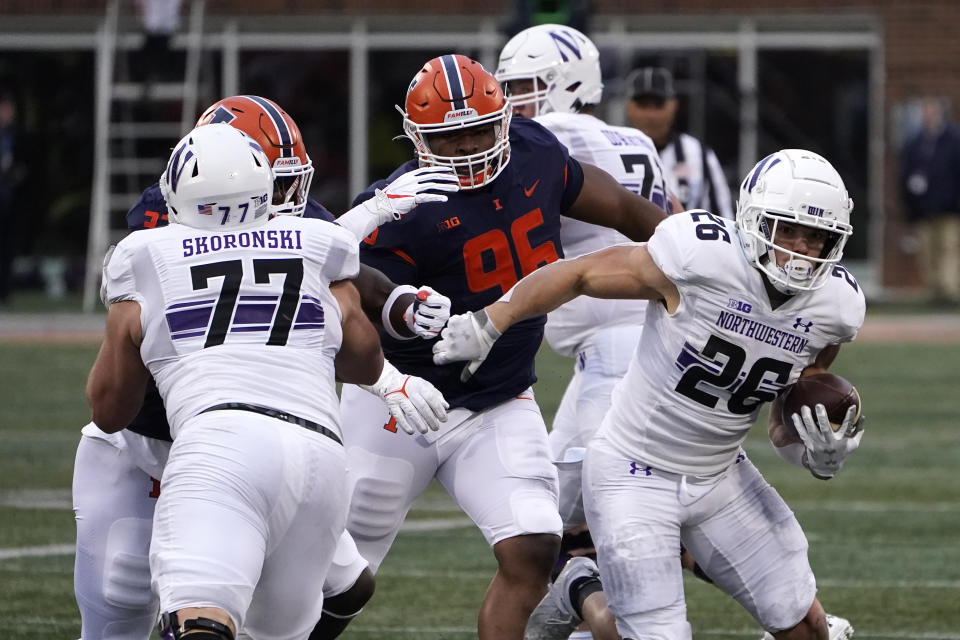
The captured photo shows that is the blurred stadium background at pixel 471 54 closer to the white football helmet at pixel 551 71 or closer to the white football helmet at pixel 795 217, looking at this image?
the white football helmet at pixel 551 71

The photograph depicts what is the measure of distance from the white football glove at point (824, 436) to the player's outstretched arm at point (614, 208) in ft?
3.48

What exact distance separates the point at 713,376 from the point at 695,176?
3.92 meters

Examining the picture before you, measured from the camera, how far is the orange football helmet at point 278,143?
489cm

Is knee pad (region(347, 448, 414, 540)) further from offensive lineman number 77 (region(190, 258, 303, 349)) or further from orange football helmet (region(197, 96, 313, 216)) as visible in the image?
offensive lineman number 77 (region(190, 258, 303, 349))

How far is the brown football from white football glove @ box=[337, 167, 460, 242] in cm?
116

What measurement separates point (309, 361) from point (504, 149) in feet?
4.61

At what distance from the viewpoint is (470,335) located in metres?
4.74

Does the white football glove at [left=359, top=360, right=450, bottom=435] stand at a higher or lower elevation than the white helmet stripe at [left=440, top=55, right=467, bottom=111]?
lower

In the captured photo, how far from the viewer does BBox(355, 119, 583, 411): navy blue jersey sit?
17.4ft

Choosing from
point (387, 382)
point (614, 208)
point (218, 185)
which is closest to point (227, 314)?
point (218, 185)

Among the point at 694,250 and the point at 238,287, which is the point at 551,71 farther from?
the point at 238,287

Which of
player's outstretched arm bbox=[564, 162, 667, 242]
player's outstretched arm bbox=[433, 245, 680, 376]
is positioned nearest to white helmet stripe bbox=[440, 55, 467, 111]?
player's outstretched arm bbox=[564, 162, 667, 242]

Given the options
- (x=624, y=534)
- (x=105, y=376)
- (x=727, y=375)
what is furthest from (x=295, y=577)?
(x=727, y=375)

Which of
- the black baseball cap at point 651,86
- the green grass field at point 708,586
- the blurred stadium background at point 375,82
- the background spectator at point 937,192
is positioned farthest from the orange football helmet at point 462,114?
the background spectator at point 937,192
